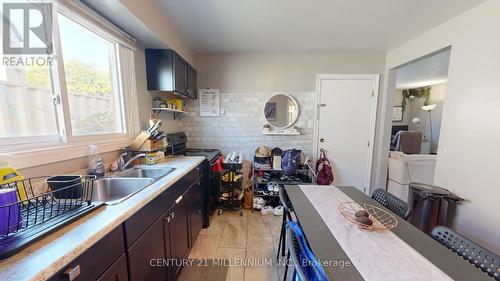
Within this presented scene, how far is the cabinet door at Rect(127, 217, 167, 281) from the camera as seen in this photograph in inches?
39.3

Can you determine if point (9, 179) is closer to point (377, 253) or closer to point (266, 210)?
point (377, 253)

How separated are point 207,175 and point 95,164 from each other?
121 cm

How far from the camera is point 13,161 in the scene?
3.12 ft

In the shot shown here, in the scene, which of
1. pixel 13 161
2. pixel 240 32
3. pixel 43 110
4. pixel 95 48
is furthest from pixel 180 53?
pixel 13 161

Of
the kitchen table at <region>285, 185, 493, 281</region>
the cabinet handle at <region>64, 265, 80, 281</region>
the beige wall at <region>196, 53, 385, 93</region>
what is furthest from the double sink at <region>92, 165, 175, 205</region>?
the beige wall at <region>196, 53, 385, 93</region>

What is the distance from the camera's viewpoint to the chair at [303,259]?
2.63 ft

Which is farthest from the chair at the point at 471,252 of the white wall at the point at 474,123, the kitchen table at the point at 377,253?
the white wall at the point at 474,123

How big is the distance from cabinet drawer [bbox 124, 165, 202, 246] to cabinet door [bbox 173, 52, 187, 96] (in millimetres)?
1138

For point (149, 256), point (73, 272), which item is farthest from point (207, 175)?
point (73, 272)

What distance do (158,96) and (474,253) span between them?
2892mm

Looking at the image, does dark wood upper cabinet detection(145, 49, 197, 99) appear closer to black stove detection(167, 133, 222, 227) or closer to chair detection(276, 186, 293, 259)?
black stove detection(167, 133, 222, 227)

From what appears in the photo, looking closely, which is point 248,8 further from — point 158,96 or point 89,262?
point 89,262

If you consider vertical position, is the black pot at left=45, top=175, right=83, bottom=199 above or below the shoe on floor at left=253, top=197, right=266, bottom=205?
above

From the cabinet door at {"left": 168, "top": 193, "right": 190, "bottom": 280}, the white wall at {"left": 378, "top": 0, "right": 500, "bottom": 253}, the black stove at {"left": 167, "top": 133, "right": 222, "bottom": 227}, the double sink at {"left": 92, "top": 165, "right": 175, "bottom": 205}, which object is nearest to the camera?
the double sink at {"left": 92, "top": 165, "right": 175, "bottom": 205}
